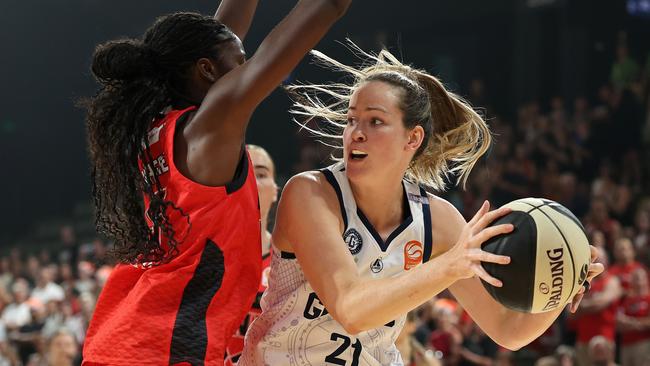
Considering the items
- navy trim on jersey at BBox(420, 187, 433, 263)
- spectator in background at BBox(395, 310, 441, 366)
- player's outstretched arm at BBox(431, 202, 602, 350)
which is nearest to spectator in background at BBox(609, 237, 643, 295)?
spectator in background at BBox(395, 310, 441, 366)

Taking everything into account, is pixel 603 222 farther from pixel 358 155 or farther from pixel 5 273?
pixel 5 273

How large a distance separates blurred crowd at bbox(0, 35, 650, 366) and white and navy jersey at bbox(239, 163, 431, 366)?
132 inches

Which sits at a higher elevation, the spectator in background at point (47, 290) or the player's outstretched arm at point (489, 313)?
the player's outstretched arm at point (489, 313)

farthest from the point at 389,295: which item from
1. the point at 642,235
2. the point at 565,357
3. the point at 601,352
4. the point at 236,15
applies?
the point at 642,235

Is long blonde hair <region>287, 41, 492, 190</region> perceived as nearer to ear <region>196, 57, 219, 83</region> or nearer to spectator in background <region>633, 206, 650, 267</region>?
ear <region>196, 57, 219, 83</region>

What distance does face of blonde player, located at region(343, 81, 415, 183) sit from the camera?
2998 millimetres

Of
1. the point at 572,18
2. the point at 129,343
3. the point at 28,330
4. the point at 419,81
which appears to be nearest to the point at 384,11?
the point at 572,18

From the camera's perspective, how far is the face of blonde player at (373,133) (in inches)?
118

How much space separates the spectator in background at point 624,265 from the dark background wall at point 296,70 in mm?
5444

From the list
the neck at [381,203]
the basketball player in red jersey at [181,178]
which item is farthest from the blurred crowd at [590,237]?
the basketball player in red jersey at [181,178]

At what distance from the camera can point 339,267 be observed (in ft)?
8.95

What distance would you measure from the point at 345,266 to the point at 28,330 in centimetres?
1008

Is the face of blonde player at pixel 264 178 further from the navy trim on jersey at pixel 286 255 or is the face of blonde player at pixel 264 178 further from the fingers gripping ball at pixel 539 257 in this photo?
the fingers gripping ball at pixel 539 257

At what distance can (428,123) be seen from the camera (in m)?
3.24
